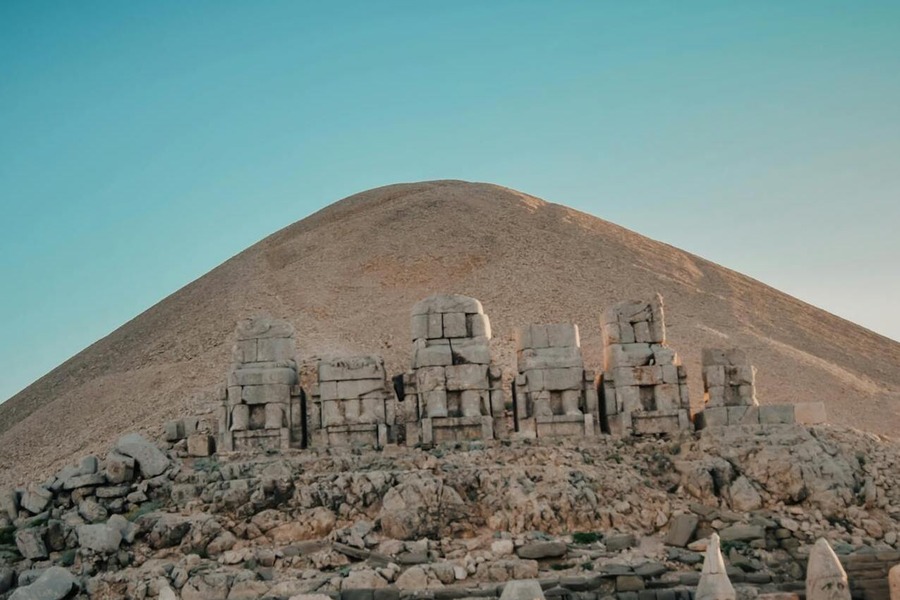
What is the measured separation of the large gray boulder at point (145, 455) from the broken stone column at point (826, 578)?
11643mm

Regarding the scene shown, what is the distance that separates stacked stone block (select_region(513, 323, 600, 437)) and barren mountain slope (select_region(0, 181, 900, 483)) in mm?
7785

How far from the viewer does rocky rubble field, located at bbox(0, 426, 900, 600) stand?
18.6 m

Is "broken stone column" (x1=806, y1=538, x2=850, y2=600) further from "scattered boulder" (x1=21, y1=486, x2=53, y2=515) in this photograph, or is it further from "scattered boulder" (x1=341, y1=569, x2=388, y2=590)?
"scattered boulder" (x1=21, y1=486, x2=53, y2=515)

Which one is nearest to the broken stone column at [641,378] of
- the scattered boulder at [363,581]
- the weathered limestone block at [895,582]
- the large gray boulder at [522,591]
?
the weathered limestone block at [895,582]

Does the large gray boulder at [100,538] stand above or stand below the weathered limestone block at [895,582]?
above

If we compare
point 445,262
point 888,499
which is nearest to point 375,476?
point 888,499

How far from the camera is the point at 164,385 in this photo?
33250 millimetres

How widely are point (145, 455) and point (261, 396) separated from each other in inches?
95.4

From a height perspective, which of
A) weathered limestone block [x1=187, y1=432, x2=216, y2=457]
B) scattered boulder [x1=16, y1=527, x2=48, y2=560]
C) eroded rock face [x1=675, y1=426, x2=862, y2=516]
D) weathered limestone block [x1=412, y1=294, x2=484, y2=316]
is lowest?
scattered boulder [x1=16, y1=527, x2=48, y2=560]

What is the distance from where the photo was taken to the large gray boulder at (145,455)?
2209cm

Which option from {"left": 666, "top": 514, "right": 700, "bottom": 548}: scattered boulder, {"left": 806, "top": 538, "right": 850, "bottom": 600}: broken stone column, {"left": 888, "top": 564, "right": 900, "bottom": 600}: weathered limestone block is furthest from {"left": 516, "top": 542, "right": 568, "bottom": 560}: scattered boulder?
{"left": 888, "top": 564, "right": 900, "bottom": 600}: weathered limestone block

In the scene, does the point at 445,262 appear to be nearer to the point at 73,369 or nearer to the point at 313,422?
the point at 73,369

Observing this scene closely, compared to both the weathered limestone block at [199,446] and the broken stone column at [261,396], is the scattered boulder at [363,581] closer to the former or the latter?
the broken stone column at [261,396]

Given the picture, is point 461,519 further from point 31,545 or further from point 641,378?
point 31,545
